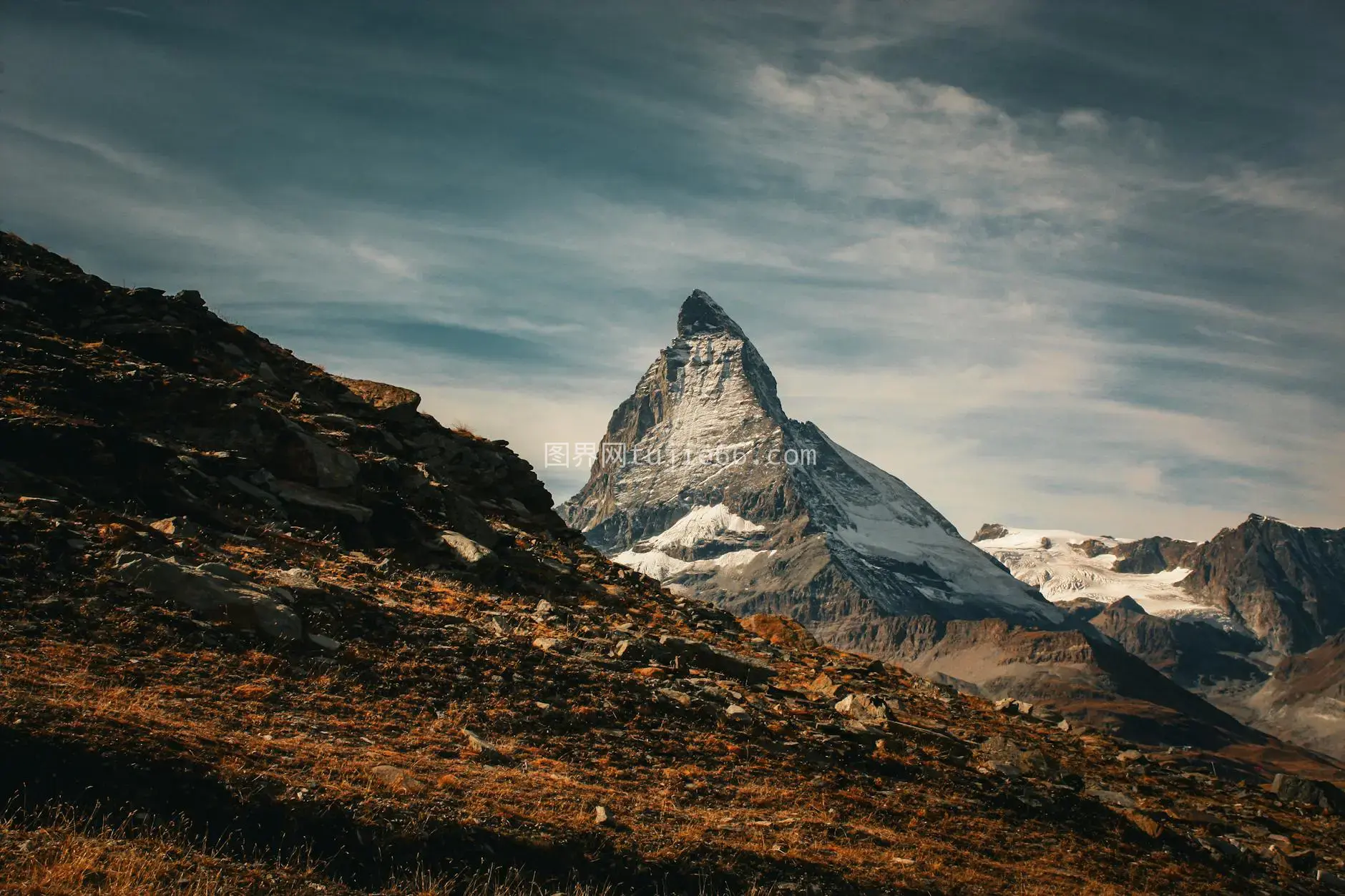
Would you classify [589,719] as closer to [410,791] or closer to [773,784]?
[773,784]

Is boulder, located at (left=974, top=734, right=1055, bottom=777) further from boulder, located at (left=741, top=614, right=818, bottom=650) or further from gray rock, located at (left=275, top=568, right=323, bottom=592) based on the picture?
gray rock, located at (left=275, top=568, right=323, bottom=592)

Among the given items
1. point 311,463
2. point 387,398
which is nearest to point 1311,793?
point 311,463

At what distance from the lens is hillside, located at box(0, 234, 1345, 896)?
13836 millimetres

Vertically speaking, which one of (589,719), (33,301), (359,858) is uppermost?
(33,301)

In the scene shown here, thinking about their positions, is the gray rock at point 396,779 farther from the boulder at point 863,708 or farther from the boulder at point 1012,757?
the boulder at point 1012,757

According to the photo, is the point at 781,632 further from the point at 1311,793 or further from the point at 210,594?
the point at 210,594

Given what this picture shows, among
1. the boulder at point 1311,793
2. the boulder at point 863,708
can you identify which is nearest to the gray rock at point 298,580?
the boulder at point 863,708

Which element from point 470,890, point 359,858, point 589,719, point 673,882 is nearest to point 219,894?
point 359,858

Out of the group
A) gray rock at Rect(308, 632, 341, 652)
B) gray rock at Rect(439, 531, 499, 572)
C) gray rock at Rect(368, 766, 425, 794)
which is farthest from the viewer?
gray rock at Rect(439, 531, 499, 572)

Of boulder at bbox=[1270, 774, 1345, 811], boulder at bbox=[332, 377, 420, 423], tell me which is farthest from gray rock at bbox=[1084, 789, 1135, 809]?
boulder at bbox=[332, 377, 420, 423]

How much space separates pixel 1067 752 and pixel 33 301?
41835 mm

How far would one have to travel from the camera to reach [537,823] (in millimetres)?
15297

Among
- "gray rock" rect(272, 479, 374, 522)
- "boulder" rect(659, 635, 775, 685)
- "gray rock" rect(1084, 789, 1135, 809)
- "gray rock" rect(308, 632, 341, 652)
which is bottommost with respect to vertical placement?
"gray rock" rect(1084, 789, 1135, 809)

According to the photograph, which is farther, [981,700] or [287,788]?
[981,700]
